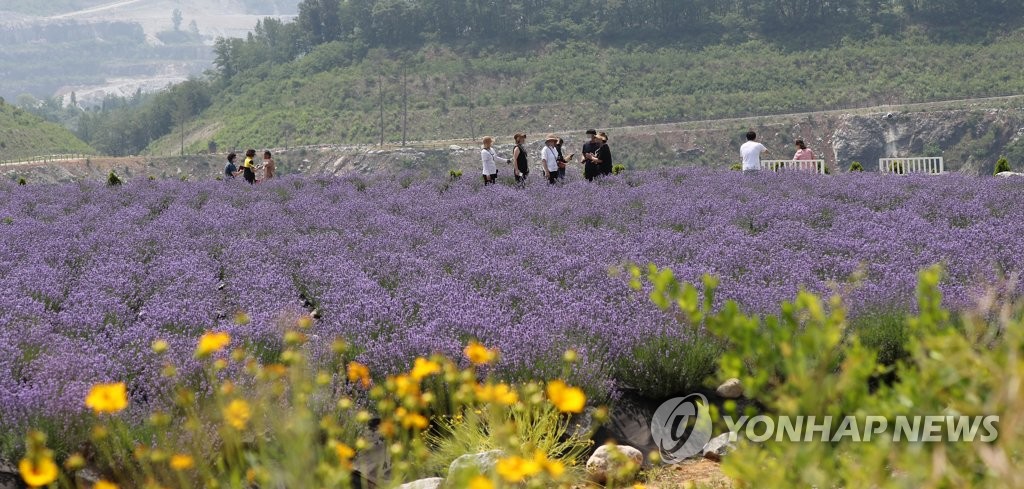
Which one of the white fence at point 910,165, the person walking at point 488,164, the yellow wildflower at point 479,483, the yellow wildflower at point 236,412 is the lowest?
the white fence at point 910,165

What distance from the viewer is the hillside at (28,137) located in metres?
119

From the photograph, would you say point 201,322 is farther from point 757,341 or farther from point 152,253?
point 757,341

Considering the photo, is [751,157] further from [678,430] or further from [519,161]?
[678,430]

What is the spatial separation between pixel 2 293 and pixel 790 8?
124 meters

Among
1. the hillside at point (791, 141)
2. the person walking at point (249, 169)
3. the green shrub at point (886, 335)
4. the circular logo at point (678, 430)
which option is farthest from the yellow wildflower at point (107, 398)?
the hillside at point (791, 141)

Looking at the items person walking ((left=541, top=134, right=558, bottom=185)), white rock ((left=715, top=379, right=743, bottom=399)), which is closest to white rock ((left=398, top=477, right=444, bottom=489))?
white rock ((left=715, top=379, right=743, bottom=399))

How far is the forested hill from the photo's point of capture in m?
104

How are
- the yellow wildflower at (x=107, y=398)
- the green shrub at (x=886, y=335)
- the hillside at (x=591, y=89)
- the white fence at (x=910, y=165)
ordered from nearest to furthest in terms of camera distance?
the yellow wildflower at (x=107, y=398) < the green shrub at (x=886, y=335) < the white fence at (x=910, y=165) < the hillside at (x=591, y=89)

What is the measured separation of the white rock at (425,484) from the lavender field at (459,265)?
37.9 inches

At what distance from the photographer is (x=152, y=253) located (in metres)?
9.54

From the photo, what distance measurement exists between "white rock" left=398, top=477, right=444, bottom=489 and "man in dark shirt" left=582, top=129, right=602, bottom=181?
37.1 feet

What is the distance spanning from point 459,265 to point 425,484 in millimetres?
3739

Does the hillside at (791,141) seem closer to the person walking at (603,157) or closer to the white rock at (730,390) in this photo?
the person walking at (603,157)

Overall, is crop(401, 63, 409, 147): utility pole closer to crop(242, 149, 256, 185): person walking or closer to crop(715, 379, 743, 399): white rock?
crop(242, 149, 256, 185): person walking
